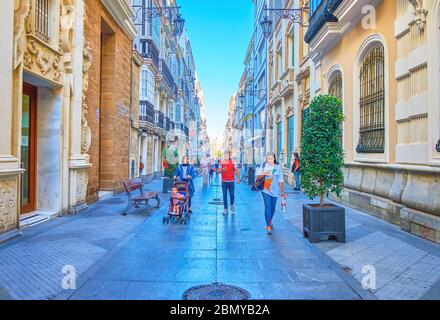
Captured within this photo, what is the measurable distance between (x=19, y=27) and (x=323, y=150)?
6.31 m

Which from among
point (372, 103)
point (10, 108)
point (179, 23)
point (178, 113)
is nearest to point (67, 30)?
point (10, 108)

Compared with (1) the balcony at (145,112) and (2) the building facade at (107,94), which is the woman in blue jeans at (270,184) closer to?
(2) the building facade at (107,94)

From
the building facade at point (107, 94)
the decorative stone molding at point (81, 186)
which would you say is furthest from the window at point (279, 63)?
the decorative stone molding at point (81, 186)

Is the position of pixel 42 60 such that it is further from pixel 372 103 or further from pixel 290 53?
pixel 290 53

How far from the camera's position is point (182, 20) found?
14.6 meters

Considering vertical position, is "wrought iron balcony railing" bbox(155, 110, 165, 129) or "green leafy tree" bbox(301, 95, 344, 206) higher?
"wrought iron balcony railing" bbox(155, 110, 165, 129)

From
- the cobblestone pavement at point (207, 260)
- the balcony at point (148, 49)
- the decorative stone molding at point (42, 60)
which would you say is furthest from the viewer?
the balcony at point (148, 49)

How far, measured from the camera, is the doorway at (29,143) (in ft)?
29.6

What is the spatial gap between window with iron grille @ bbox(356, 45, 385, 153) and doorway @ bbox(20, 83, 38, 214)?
9.02m

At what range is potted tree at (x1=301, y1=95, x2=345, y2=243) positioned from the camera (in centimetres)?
668

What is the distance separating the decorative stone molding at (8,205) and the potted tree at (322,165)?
18.0 feet

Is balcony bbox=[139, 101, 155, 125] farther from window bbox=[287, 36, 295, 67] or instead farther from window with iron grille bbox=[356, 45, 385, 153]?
window with iron grille bbox=[356, 45, 385, 153]

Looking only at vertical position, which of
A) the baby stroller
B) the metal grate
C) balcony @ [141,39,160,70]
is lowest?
the metal grate

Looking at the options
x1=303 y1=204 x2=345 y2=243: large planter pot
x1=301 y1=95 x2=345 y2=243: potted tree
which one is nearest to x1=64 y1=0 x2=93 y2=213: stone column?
x1=301 y1=95 x2=345 y2=243: potted tree
